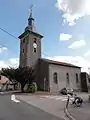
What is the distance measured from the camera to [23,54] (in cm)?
5050

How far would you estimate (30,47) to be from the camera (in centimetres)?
4941

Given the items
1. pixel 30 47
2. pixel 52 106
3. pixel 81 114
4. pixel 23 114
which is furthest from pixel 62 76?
pixel 23 114

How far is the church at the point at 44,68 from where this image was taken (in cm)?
4634

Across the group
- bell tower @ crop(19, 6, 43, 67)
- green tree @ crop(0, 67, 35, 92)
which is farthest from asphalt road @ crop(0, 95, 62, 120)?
bell tower @ crop(19, 6, 43, 67)

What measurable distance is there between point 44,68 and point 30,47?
6.73 metres

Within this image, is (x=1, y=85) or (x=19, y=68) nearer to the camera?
(x=19, y=68)

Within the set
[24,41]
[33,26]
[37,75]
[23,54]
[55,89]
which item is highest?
[33,26]

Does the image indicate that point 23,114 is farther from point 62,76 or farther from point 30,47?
point 30,47

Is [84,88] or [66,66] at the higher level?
[66,66]

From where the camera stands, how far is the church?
46344mm

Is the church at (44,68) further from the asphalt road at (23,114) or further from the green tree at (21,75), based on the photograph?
the asphalt road at (23,114)

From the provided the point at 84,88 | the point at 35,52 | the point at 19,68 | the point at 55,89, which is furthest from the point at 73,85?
the point at 19,68

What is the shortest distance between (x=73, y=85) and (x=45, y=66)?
32.8 feet

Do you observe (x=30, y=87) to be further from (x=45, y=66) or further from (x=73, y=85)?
(x=73, y=85)
